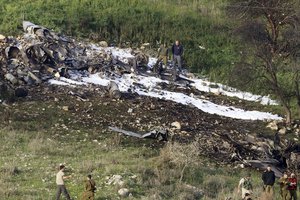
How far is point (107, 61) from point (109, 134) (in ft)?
23.3

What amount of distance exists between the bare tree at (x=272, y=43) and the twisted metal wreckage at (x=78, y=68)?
11.9ft

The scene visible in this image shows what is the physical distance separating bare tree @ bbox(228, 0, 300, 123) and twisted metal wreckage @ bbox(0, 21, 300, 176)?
11.9ft

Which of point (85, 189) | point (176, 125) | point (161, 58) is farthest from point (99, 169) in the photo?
point (161, 58)

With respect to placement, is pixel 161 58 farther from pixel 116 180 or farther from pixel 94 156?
pixel 116 180

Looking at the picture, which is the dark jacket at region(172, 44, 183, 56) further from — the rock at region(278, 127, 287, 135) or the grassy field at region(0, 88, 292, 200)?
the rock at region(278, 127, 287, 135)

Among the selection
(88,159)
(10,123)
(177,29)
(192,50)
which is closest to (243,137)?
(88,159)

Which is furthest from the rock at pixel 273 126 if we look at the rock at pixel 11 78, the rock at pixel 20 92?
the rock at pixel 11 78

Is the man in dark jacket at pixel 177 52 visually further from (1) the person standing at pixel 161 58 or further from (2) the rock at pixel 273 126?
(2) the rock at pixel 273 126

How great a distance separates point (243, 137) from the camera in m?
17.4

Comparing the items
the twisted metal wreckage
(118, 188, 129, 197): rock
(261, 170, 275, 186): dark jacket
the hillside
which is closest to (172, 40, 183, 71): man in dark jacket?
the hillside

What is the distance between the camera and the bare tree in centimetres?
1995

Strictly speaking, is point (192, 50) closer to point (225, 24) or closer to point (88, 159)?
point (225, 24)

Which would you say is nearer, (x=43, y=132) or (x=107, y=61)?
(x=43, y=132)

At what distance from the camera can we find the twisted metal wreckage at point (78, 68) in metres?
15.7
